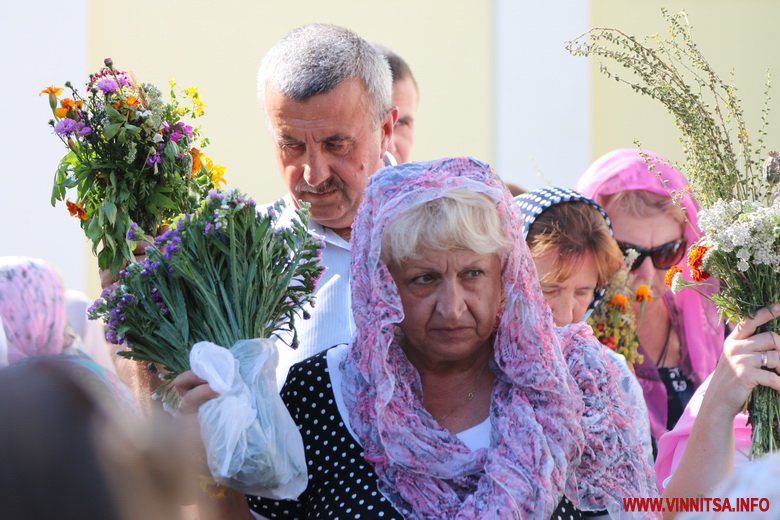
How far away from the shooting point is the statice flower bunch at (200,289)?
281cm

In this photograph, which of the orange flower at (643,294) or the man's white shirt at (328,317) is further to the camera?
the orange flower at (643,294)

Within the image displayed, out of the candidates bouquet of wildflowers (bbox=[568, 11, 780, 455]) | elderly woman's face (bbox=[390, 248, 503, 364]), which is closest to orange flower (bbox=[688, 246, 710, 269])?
bouquet of wildflowers (bbox=[568, 11, 780, 455])

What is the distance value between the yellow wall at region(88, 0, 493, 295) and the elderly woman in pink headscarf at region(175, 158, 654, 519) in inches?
168

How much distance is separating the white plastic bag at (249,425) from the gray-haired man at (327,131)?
0.79m

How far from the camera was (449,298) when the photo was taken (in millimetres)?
2852

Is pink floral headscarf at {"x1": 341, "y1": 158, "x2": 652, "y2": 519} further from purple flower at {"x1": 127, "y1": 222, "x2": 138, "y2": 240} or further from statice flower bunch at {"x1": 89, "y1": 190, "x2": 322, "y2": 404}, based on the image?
purple flower at {"x1": 127, "y1": 222, "x2": 138, "y2": 240}

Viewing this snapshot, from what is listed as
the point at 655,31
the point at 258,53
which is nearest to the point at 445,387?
the point at 258,53

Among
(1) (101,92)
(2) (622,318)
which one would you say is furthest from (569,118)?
(1) (101,92)

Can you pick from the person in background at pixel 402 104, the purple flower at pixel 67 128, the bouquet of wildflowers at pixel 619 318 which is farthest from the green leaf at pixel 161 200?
the person in background at pixel 402 104

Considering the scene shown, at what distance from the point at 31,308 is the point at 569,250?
1.71 meters

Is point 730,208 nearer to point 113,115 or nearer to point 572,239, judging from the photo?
point 572,239

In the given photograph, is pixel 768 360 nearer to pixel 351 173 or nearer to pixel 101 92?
pixel 351 173

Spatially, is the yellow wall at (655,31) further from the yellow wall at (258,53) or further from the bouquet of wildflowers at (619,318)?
the bouquet of wildflowers at (619,318)

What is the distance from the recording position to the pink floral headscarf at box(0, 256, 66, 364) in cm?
255
